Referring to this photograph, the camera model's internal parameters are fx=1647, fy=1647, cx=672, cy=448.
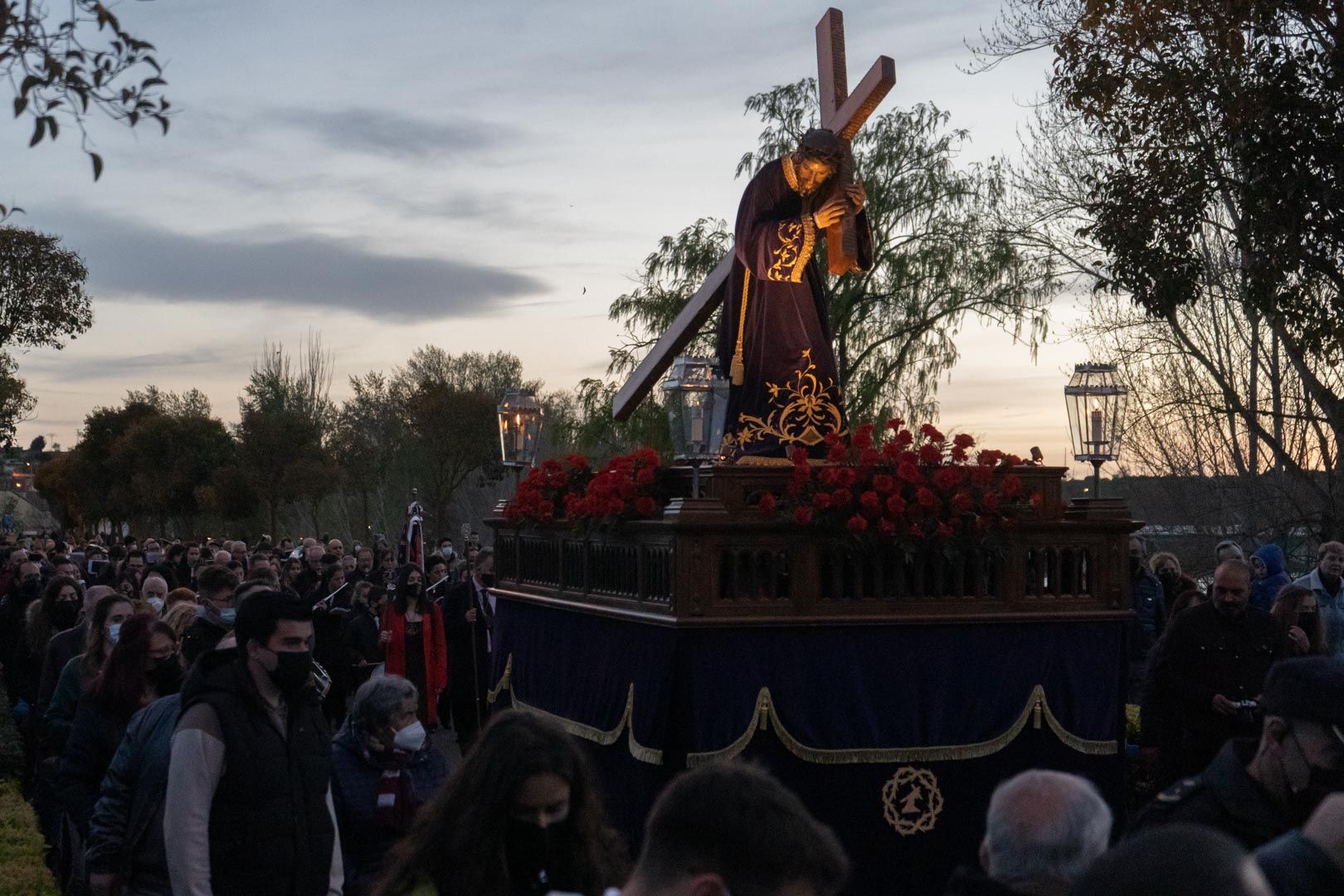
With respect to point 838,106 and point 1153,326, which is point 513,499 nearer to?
point 838,106

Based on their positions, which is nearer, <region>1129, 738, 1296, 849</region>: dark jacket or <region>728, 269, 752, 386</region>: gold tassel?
<region>1129, 738, 1296, 849</region>: dark jacket

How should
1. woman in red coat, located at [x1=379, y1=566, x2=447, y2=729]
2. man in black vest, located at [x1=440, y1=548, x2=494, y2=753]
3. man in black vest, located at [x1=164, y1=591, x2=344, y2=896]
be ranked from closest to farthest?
man in black vest, located at [x1=164, y1=591, x2=344, y2=896]
woman in red coat, located at [x1=379, y1=566, x2=447, y2=729]
man in black vest, located at [x1=440, y1=548, x2=494, y2=753]

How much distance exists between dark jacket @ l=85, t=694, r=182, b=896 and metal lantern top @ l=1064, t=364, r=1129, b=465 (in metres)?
5.74

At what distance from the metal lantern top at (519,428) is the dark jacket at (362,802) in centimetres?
551

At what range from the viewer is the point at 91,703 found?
6863mm

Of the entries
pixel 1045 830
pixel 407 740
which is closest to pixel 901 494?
pixel 407 740

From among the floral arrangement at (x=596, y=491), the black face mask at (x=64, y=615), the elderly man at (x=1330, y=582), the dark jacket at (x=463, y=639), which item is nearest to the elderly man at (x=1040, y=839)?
the floral arrangement at (x=596, y=491)

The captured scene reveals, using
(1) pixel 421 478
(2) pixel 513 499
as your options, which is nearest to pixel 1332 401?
(2) pixel 513 499

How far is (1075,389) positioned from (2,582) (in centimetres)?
1424

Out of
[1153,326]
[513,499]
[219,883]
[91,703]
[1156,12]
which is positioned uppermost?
[1156,12]

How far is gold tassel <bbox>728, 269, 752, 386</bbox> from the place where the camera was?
10.1 meters

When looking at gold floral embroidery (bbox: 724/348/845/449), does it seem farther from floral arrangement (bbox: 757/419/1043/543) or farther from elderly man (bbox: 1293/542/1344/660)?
elderly man (bbox: 1293/542/1344/660)

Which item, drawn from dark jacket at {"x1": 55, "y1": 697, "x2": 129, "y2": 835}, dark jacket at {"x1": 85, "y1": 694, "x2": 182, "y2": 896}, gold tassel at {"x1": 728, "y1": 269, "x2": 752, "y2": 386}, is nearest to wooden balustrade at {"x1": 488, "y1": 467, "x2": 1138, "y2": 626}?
gold tassel at {"x1": 728, "y1": 269, "x2": 752, "y2": 386}

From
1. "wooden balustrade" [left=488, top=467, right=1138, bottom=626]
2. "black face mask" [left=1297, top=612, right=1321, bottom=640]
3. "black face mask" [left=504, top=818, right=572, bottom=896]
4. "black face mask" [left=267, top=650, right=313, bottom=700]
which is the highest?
"wooden balustrade" [left=488, top=467, right=1138, bottom=626]
